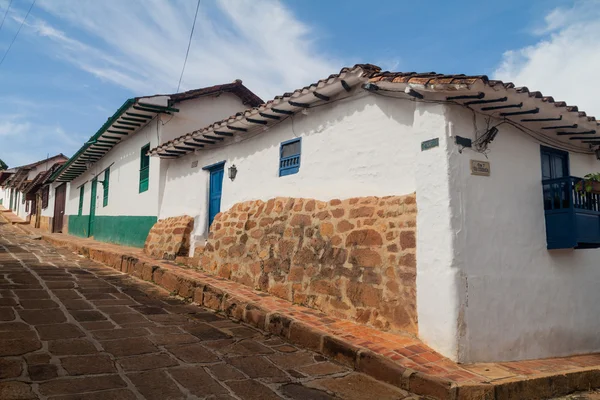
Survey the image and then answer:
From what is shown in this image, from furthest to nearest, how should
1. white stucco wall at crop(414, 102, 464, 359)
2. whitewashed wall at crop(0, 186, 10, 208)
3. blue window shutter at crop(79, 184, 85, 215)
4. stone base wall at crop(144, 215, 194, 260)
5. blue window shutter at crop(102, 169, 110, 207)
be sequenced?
→ whitewashed wall at crop(0, 186, 10, 208), blue window shutter at crop(79, 184, 85, 215), blue window shutter at crop(102, 169, 110, 207), stone base wall at crop(144, 215, 194, 260), white stucco wall at crop(414, 102, 464, 359)

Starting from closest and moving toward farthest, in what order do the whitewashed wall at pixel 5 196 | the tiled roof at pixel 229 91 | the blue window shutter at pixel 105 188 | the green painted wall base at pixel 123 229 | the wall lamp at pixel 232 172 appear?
the wall lamp at pixel 232 172 < the tiled roof at pixel 229 91 < the green painted wall base at pixel 123 229 < the blue window shutter at pixel 105 188 < the whitewashed wall at pixel 5 196

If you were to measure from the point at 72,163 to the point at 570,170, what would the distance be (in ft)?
58.8

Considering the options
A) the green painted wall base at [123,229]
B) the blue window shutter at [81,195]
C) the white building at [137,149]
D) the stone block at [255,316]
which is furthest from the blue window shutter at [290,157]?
the blue window shutter at [81,195]

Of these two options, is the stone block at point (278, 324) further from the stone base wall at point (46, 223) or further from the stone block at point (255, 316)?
the stone base wall at point (46, 223)

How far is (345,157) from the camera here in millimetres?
5988

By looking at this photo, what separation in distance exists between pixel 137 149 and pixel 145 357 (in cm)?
991

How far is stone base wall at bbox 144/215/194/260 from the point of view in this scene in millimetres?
9484

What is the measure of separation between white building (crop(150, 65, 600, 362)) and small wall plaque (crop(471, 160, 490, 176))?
0.01m

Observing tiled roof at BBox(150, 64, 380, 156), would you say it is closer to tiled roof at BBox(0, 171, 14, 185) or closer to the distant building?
the distant building

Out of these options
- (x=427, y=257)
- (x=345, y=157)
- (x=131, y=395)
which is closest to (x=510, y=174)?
(x=427, y=257)

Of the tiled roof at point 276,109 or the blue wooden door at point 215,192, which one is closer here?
the tiled roof at point 276,109

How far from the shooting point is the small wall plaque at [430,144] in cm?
461

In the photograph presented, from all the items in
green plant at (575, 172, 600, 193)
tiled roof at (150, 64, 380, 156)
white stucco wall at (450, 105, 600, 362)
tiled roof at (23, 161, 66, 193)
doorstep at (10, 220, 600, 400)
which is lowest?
doorstep at (10, 220, 600, 400)

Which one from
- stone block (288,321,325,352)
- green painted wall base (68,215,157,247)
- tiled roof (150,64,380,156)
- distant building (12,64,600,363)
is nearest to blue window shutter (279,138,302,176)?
distant building (12,64,600,363)
